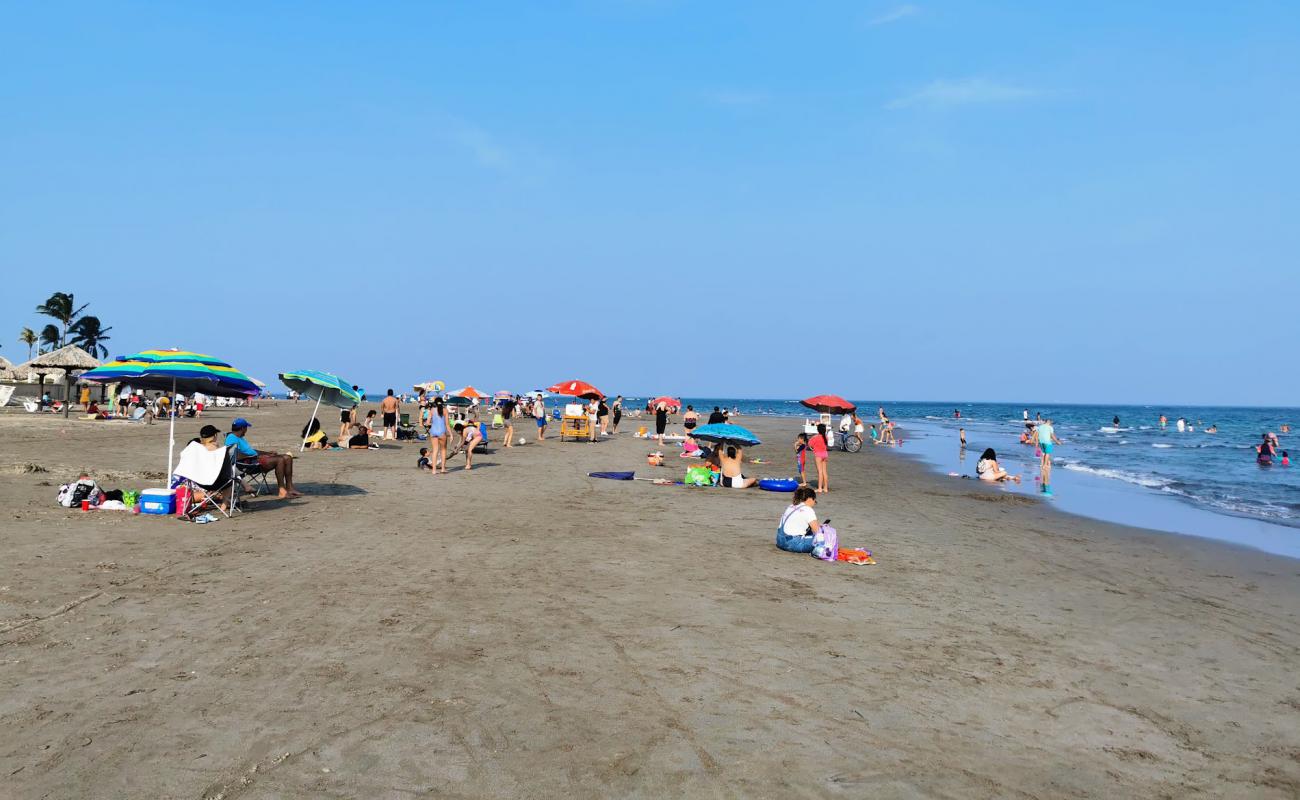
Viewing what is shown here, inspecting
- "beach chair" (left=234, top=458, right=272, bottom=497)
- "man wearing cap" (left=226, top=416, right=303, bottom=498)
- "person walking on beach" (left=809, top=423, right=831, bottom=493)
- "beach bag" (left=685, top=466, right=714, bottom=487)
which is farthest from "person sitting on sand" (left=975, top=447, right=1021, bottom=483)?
"beach chair" (left=234, top=458, right=272, bottom=497)

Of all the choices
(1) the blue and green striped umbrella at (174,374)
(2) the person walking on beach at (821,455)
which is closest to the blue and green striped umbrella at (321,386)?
(1) the blue and green striped umbrella at (174,374)

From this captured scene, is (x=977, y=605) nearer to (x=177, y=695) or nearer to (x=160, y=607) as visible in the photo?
(x=177, y=695)

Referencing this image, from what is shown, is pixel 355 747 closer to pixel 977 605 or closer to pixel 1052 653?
pixel 1052 653

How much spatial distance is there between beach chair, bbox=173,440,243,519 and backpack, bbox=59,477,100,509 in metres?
1.11

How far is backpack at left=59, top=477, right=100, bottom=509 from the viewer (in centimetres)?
1077

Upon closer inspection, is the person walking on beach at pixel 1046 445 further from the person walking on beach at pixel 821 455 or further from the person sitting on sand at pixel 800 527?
the person sitting on sand at pixel 800 527

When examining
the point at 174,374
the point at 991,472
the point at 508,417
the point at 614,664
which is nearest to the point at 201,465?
the point at 174,374

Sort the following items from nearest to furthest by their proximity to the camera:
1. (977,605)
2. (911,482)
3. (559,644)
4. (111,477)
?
(559,644) → (977,605) → (111,477) → (911,482)

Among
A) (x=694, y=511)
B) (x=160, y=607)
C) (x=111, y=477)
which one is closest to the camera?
(x=160, y=607)

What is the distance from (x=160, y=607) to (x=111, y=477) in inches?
395

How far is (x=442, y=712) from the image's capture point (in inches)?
180

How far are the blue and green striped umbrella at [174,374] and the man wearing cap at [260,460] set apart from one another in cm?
63

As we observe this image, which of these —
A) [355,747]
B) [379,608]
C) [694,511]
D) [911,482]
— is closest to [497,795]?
[355,747]

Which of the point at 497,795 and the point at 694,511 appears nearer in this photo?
the point at 497,795
